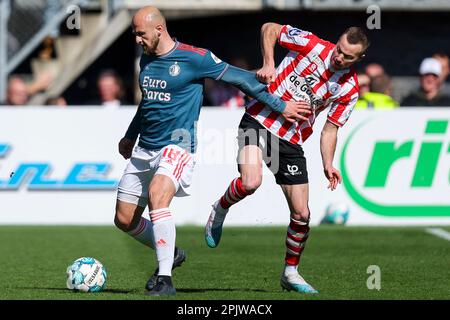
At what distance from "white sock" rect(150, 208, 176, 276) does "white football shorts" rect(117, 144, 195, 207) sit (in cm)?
29

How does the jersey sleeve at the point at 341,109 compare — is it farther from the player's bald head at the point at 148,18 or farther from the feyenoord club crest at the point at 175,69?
the player's bald head at the point at 148,18

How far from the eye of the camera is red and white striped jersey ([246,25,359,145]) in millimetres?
10055

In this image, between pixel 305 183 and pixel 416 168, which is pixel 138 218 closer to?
pixel 305 183

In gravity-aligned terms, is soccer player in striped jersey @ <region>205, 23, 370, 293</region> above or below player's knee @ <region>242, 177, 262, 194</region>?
above

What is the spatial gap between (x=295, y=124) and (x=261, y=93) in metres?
0.68

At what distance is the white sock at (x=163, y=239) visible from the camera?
30.7ft

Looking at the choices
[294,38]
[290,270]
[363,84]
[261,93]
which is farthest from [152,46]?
[363,84]

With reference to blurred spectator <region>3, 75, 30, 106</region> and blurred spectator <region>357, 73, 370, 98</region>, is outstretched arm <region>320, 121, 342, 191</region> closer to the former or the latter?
blurred spectator <region>357, 73, 370, 98</region>

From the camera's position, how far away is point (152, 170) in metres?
10.0

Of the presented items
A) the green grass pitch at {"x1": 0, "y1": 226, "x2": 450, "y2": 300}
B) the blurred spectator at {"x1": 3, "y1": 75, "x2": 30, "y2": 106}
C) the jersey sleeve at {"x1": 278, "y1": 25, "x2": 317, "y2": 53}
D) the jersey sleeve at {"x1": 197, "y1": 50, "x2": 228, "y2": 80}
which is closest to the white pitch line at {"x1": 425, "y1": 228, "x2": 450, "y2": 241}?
the green grass pitch at {"x1": 0, "y1": 226, "x2": 450, "y2": 300}

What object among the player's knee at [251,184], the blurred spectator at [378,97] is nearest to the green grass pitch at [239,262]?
the player's knee at [251,184]

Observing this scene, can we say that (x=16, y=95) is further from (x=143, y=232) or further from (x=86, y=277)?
(x=86, y=277)

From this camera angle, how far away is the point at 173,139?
32.0 feet

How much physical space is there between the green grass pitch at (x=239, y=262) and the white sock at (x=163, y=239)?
260 mm
